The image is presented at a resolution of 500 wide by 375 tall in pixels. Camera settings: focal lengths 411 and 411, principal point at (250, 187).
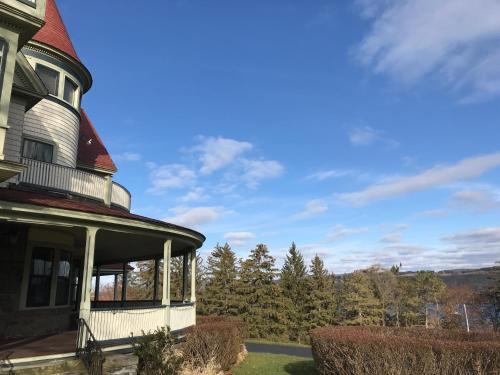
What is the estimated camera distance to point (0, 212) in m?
9.35

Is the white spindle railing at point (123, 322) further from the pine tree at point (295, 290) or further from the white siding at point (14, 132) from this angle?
the pine tree at point (295, 290)

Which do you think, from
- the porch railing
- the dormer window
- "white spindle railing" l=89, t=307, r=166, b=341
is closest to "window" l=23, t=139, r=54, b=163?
the dormer window

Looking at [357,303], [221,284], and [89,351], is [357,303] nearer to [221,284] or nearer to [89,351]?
[221,284]

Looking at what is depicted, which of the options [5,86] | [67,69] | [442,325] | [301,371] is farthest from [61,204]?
[442,325]

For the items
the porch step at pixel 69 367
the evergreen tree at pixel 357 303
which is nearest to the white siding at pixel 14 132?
the porch step at pixel 69 367

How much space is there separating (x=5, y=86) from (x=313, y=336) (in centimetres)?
1124

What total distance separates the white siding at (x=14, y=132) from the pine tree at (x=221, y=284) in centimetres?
3507

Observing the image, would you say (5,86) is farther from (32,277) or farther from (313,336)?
(313,336)

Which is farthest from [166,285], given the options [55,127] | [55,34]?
[55,34]

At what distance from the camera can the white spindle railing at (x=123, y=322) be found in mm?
10117

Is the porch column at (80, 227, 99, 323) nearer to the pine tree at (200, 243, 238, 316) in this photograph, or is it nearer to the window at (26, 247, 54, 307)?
the window at (26, 247, 54, 307)

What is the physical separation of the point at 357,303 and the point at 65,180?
42.7m

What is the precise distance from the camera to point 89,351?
9.04 m

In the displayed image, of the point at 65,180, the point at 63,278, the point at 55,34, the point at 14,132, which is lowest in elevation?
the point at 63,278
